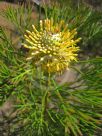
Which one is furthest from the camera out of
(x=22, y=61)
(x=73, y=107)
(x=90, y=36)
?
(x=90, y=36)

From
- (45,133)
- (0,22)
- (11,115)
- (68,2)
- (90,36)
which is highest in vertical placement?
(0,22)

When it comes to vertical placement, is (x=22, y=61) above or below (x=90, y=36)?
below

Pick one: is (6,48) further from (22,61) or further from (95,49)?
(95,49)

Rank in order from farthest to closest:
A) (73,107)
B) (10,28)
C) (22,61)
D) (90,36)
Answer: (10,28)
(90,36)
(22,61)
(73,107)

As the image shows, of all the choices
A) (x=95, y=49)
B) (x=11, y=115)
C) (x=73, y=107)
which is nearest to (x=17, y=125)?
(x=11, y=115)

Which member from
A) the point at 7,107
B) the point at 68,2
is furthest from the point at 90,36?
the point at 7,107

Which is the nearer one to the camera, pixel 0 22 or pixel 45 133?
pixel 45 133
